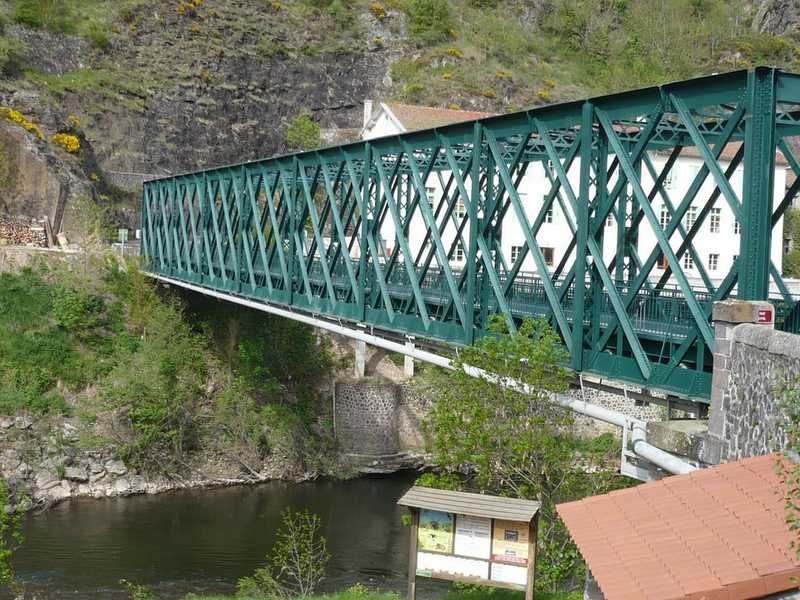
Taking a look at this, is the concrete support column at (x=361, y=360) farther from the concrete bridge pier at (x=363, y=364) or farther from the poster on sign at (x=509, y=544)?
the poster on sign at (x=509, y=544)

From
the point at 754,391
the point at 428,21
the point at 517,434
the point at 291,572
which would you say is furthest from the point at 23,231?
the point at 428,21

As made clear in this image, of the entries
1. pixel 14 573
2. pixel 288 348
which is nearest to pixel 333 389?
pixel 288 348

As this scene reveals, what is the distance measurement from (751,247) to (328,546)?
63.1 feet

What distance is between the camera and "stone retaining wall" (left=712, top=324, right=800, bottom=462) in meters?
10.2

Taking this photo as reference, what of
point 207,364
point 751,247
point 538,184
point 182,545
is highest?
point 538,184

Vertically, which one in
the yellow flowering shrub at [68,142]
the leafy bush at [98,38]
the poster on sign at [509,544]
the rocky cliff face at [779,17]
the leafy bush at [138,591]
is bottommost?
the leafy bush at [138,591]

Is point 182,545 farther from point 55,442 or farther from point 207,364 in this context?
point 207,364

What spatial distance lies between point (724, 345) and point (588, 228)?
4.22 meters

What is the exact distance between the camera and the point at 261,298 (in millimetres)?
30281

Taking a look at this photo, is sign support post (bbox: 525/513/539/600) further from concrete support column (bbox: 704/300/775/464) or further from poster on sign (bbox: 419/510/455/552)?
concrete support column (bbox: 704/300/775/464)

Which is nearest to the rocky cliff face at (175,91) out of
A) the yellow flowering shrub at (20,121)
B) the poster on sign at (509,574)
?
the yellow flowering shrub at (20,121)

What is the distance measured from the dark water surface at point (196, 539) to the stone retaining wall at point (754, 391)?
15.2 m

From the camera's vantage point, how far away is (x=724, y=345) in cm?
1180

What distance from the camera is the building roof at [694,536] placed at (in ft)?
26.7
